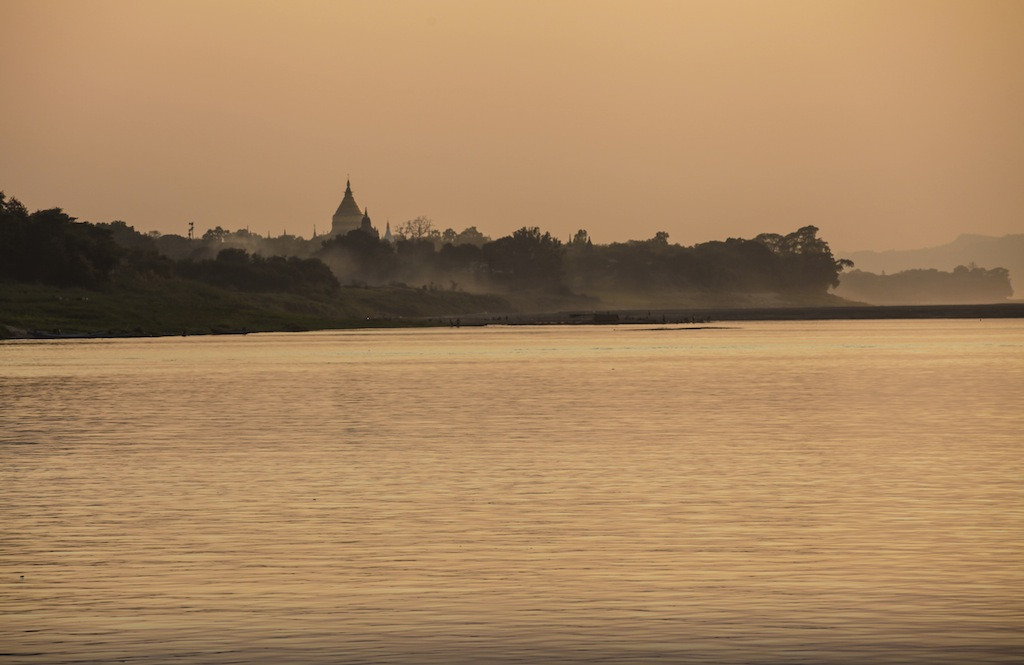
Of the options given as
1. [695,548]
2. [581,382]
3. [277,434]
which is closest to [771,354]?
[581,382]

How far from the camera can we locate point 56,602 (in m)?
20.2

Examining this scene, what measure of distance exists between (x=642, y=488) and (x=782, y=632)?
14740 mm

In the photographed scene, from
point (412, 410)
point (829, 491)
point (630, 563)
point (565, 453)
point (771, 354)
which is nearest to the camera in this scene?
point (630, 563)

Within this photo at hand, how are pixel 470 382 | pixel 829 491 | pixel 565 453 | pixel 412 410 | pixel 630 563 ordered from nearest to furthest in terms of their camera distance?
1. pixel 630 563
2. pixel 829 491
3. pixel 565 453
4. pixel 412 410
5. pixel 470 382

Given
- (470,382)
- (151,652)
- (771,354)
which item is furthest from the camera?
(771,354)

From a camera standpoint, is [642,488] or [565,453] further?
[565,453]

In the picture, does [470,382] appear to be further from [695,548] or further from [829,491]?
[695,548]

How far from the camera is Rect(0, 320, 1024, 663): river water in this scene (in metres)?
17.8

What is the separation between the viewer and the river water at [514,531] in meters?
17.8

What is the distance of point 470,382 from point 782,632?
62706mm

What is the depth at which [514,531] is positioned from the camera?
1043 inches

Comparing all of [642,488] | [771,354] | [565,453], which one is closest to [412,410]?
[565,453]

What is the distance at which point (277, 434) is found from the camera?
158 ft

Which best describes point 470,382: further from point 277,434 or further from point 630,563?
point 630,563
